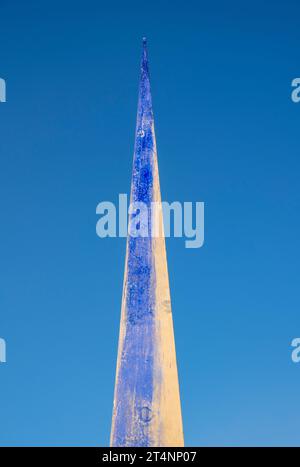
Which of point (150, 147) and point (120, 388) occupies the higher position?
point (150, 147)

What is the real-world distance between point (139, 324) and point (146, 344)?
8.2 inches

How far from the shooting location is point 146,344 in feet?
23.4

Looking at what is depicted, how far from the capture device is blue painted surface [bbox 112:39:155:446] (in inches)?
273

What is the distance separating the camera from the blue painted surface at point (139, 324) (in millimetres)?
6926

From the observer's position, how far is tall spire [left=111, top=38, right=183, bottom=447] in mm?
6926

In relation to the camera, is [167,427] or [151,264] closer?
[167,427]

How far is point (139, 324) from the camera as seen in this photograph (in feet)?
23.7

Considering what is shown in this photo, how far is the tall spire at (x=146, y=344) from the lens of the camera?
22.7 feet

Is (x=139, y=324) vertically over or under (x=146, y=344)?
over

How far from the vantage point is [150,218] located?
7.57 m
